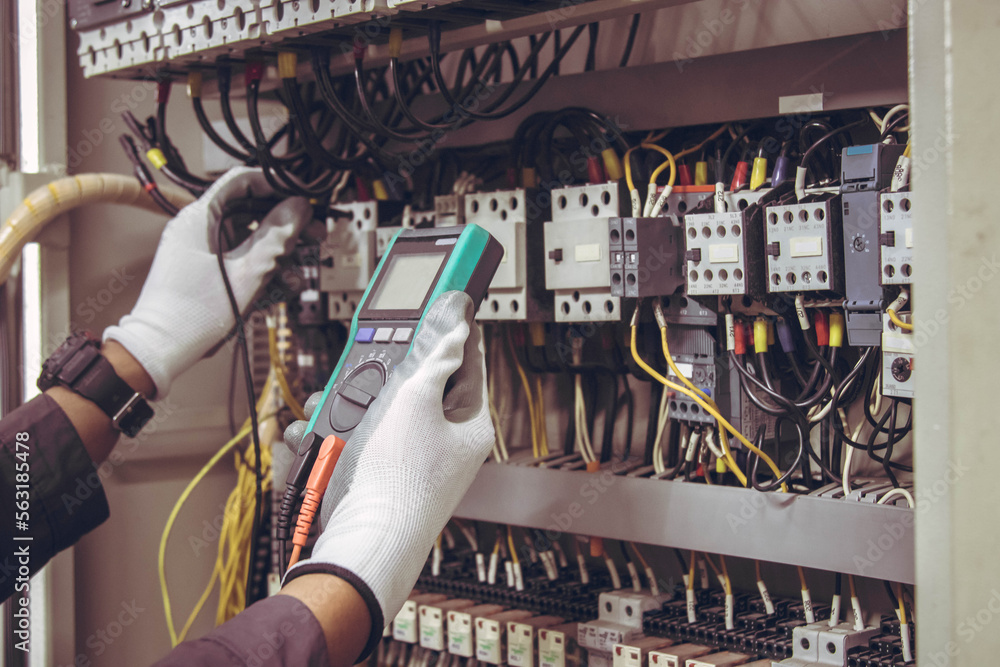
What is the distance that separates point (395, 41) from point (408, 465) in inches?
21.3

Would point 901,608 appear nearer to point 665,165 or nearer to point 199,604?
point 665,165

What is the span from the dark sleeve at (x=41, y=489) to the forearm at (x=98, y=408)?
0.03 meters

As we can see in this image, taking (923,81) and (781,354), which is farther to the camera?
(781,354)

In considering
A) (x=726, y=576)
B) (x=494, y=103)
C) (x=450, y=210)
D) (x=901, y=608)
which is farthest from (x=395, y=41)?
(x=901, y=608)

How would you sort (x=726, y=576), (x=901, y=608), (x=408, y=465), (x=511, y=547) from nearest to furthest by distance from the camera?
1. (x=408, y=465)
2. (x=901, y=608)
3. (x=726, y=576)
4. (x=511, y=547)

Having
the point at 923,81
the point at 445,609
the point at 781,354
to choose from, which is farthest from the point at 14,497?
the point at 923,81

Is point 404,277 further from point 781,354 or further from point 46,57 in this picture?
point 46,57

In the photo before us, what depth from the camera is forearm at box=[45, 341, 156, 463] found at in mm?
1270

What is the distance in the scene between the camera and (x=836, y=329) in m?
1.07

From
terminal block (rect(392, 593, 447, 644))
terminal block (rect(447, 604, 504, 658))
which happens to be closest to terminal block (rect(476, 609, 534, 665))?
terminal block (rect(447, 604, 504, 658))

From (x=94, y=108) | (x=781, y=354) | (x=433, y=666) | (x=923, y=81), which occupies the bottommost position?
(x=433, y=666)

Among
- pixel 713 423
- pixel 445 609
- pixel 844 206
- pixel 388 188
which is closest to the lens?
pixel 844 206

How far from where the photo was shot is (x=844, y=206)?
0.99m

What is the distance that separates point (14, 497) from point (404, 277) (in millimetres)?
598
